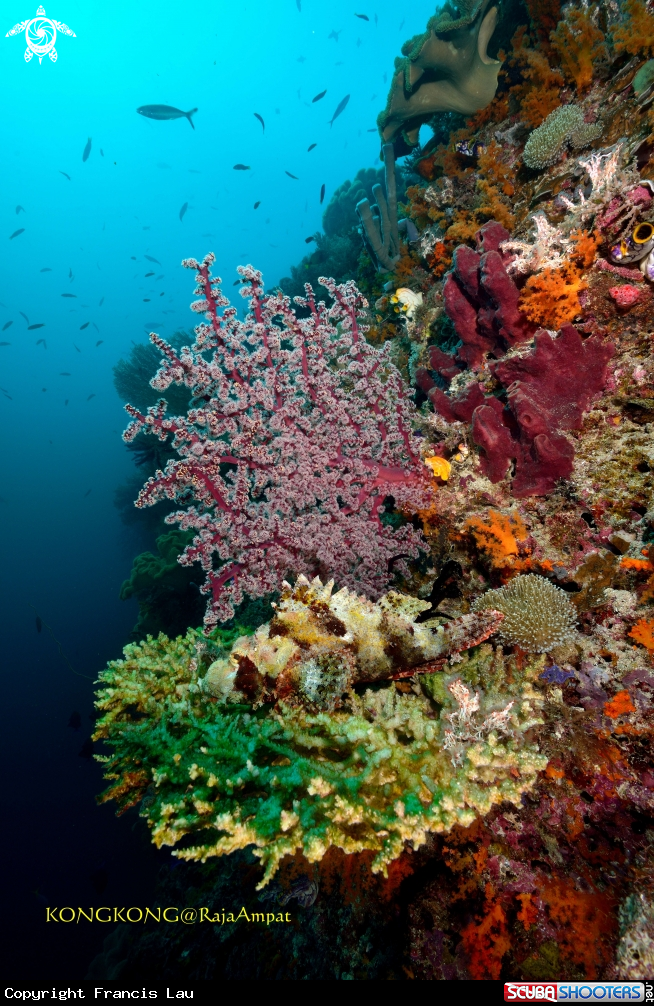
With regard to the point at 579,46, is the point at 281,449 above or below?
below

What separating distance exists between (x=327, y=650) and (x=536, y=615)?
1.17m

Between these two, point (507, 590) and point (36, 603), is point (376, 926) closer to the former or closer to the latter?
point (507, 590)

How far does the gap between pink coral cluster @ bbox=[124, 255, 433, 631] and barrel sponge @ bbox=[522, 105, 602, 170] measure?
305cm

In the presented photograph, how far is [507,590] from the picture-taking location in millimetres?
2475

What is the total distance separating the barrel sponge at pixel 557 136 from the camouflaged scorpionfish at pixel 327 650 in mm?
5093

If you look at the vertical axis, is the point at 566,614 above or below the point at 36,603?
below

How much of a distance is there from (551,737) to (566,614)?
2.10 ft

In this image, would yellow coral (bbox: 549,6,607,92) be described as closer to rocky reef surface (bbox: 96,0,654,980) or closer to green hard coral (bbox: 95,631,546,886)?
rocky reef surface (bbox: 96,0,654,980)

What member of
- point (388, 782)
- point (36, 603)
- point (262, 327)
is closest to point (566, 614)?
point (388, 782)

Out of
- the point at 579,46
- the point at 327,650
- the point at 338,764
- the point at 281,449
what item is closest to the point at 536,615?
the point at 327,650

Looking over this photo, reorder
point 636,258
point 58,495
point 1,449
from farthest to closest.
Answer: point 1,449
point 58,495
point 636,258

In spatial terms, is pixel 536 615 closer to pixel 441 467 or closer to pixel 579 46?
pixel 441 467

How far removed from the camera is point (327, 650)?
7.52ft

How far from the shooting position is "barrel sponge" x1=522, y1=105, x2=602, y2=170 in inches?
168
